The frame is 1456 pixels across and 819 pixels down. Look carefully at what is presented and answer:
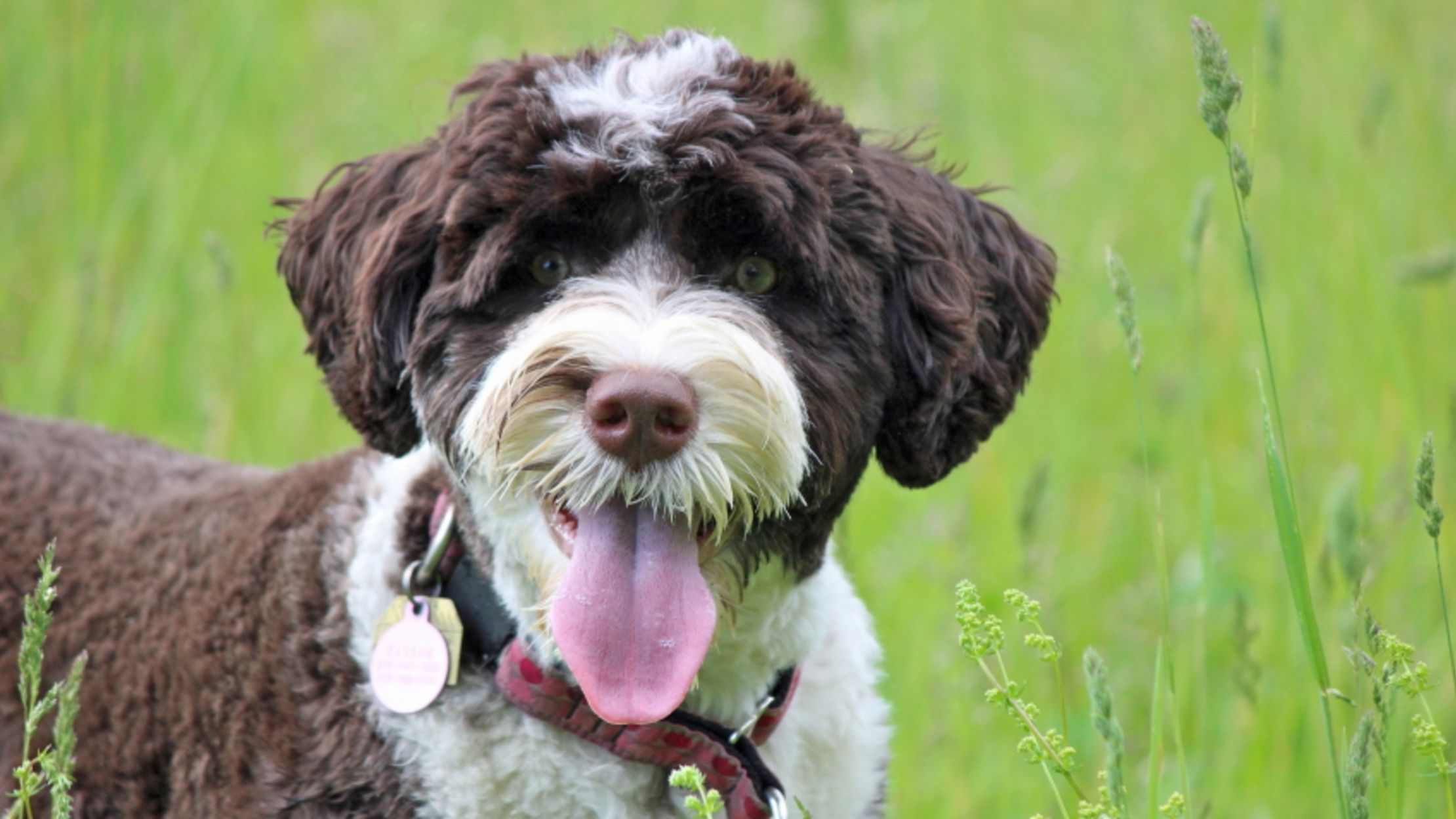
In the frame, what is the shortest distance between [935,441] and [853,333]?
1.07 ft

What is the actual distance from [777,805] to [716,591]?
0.41 meters

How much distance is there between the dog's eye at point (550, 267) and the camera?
9.20 ft

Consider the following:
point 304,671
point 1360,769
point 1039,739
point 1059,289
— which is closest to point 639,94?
point 304,671

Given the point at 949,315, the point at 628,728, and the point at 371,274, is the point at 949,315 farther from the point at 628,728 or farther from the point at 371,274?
the point at 371,274

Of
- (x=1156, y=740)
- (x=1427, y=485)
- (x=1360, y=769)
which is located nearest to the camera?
(x=1360, y=769)

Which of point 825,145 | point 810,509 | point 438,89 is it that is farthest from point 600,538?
point 438,89

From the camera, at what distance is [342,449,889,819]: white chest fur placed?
9.16 feet

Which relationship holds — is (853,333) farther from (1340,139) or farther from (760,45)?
(760,45)

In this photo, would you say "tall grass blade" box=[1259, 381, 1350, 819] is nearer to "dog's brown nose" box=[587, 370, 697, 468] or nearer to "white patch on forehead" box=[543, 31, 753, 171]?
"dog's brown nose" box=[587, 370, 697, 468]

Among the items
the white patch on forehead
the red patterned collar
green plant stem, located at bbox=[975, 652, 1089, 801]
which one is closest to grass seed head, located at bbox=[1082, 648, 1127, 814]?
green plant stem, located at bbox=[975, 652, 1089, 801]

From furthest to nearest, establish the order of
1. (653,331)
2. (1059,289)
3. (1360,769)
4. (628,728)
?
1. (1059,289)
2. (628,728)
3. (653,331)
4. (1360,769)

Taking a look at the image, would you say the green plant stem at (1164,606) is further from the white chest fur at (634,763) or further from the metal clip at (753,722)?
the white chest fur at (634,763)

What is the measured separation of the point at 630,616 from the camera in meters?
2.60

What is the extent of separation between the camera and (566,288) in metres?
2.75
